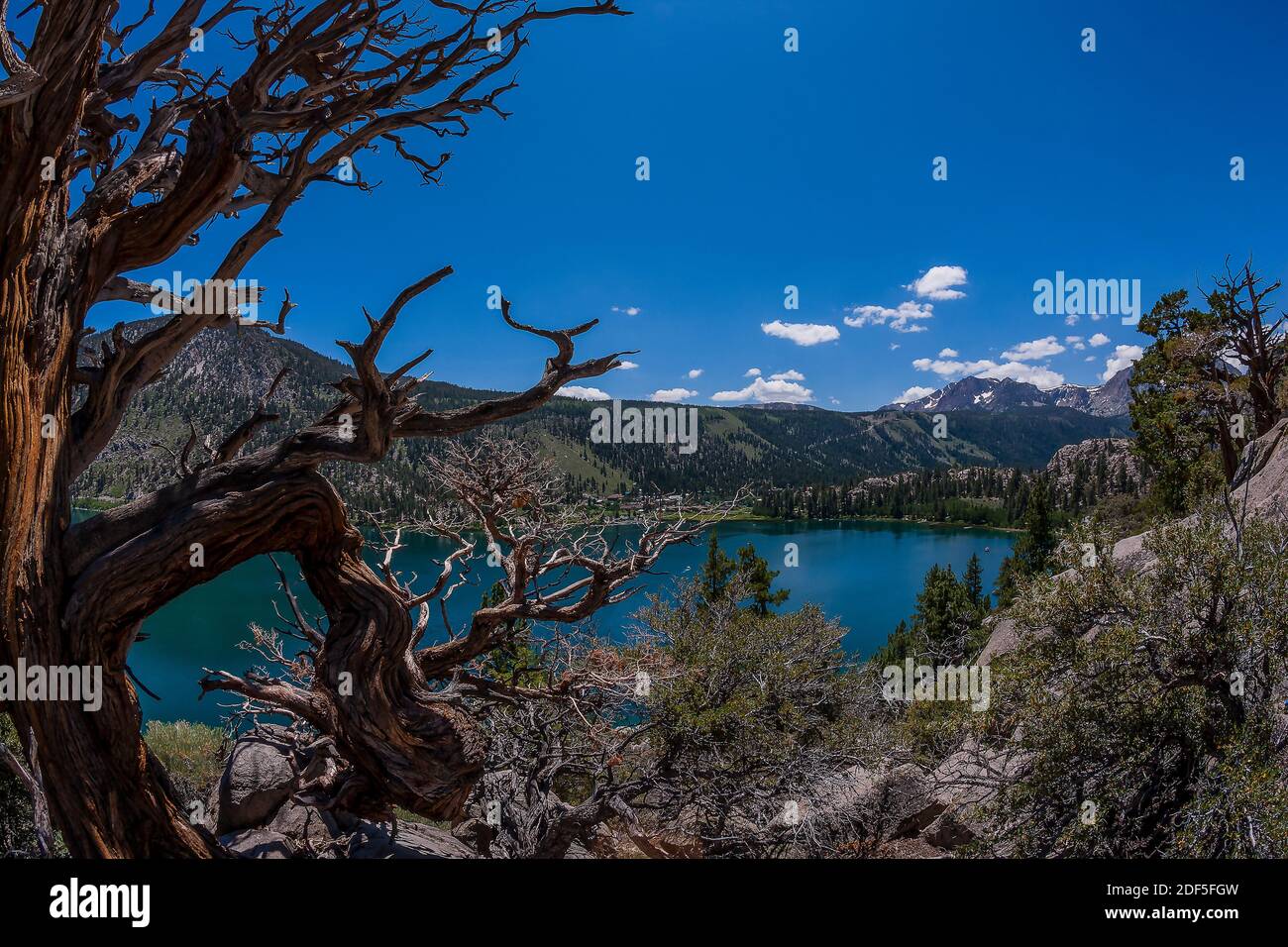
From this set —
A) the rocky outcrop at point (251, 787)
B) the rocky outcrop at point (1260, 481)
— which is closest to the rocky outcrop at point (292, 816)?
the rocky outcrop at point (251, 787)

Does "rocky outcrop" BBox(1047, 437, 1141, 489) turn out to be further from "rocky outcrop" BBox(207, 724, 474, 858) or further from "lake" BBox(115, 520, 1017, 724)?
"rocky outcrop" BBox(207, 724, 474, 858)

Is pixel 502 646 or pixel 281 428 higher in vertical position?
pixel 281 428

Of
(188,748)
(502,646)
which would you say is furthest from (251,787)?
(188,748)

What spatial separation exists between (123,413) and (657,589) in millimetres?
19662

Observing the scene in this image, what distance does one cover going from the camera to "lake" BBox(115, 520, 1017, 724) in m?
36.4

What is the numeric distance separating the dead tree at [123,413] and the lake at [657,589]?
1800 mm

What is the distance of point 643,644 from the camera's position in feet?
46.3

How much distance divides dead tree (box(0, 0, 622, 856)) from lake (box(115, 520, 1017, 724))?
70.8 inches

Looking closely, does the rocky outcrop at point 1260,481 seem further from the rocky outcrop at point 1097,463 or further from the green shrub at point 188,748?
the rocky outcrop at point 1097,463

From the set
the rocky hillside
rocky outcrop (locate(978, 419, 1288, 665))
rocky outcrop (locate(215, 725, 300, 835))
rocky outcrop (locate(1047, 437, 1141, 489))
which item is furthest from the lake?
rocky outcrop (locate(1047, 437, 1141, 489))

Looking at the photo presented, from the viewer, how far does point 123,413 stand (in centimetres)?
454

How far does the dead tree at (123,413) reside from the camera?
11.4 feet

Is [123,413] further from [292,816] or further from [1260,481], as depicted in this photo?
[1260,481]
